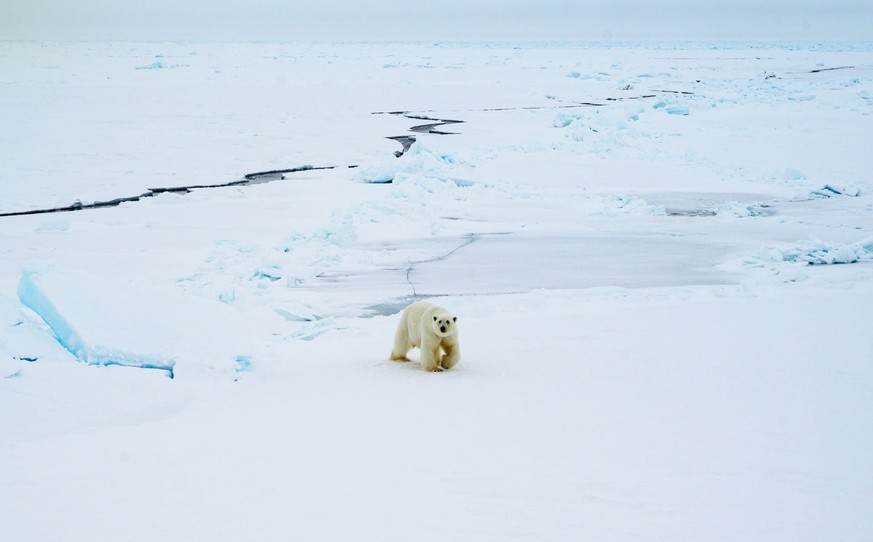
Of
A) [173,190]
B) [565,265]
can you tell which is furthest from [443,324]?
[173,190]

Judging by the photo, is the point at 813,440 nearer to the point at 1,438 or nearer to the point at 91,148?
the point at 1,438

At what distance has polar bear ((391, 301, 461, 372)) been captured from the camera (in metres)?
3.79

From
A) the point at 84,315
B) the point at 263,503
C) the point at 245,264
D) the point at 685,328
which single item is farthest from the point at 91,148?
the point at 263,503

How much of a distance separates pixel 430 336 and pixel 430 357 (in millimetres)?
119

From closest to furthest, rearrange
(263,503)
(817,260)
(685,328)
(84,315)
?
1. (263,503)
2. (84,315)
3. (685,328)
4. (817,260)

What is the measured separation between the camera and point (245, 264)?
279 inches

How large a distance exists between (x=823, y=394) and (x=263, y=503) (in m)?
2.30

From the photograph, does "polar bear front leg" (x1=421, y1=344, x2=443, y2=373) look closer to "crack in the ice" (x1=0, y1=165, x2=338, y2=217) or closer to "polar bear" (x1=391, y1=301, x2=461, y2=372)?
"polar bear" (x1=391, y1=301, x2=461, y2=372)

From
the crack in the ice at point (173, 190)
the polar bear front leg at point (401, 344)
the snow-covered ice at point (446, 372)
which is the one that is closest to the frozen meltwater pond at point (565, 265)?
the snow-covered ice at point (446, 372)

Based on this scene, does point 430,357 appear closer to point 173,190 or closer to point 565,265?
point 565,265

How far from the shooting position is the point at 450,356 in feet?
13.1

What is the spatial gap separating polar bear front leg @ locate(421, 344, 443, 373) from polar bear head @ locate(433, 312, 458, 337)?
171mm

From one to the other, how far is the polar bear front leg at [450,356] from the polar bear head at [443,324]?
18cm

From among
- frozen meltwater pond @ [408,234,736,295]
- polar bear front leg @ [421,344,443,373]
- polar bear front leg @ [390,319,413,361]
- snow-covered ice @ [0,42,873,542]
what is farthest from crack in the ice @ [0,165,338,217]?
polar bear front leg @ [421,344,443,373]
